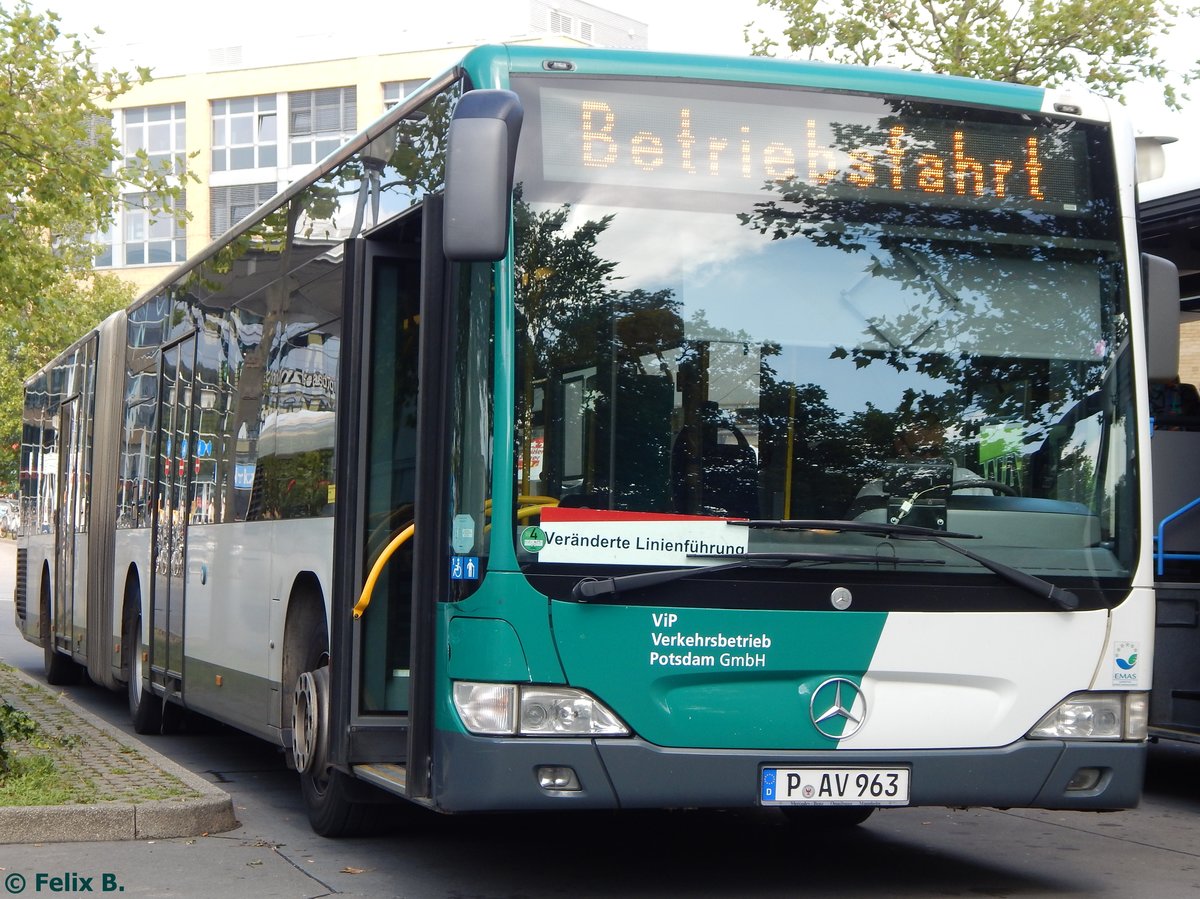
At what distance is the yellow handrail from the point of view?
7.25 meters

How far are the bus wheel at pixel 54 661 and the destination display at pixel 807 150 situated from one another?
12.0 metres

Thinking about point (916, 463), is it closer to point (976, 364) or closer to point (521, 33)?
point (976, 364)

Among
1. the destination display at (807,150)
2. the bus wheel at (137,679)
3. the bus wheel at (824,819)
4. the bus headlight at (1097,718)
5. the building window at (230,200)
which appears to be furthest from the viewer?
the building window at (230,200)

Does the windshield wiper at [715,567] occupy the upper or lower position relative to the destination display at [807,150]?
lower

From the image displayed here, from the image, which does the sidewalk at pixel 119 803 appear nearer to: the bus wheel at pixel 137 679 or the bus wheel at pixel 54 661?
the bus wheel at pixel 137 679

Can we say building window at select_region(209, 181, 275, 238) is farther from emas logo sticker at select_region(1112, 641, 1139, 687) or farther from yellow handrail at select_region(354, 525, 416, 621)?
emas logo sticker at select_region(1112, 641, 1139, 687)

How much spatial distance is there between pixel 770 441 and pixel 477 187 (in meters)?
1.41

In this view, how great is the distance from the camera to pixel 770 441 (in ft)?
20.4

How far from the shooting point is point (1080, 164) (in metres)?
6.78

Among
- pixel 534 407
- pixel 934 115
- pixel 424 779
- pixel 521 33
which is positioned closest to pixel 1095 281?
pixel 934 115

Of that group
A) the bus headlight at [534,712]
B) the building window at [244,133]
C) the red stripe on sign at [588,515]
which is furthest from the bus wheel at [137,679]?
the building window at [244,133]

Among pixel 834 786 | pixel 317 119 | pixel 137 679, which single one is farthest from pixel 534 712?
pixel 317 119

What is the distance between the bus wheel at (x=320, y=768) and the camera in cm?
774

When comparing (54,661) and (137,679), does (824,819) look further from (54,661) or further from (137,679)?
(54,661)
